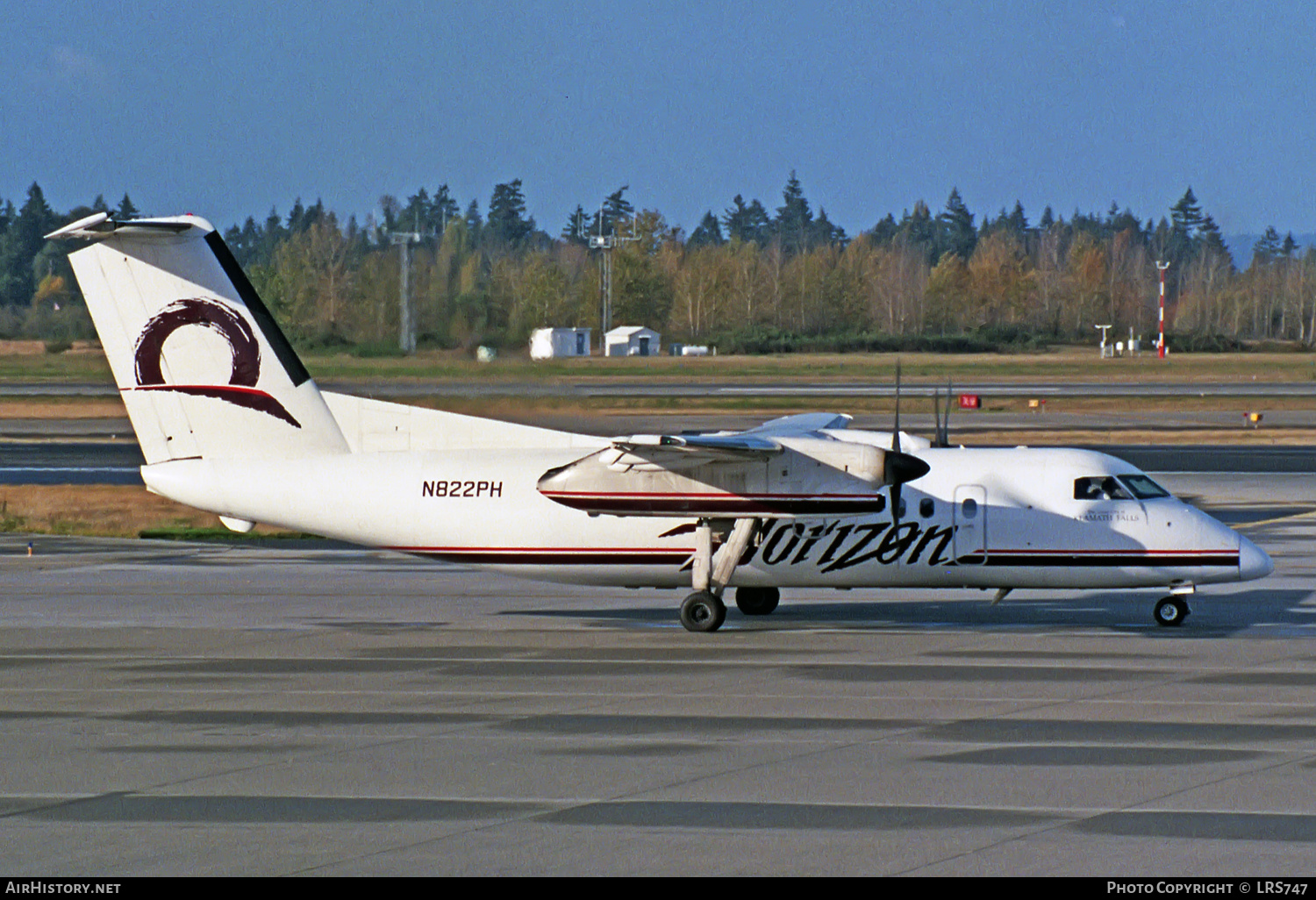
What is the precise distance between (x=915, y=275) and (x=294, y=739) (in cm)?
13479

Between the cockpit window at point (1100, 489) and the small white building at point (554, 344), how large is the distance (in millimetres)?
7775

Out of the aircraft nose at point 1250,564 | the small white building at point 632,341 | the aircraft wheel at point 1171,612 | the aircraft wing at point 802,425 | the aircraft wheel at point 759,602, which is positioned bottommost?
the aircraft wheel at point 759,602

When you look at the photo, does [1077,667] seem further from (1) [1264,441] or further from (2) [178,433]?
(1) [1264,441]

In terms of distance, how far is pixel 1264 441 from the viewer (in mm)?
52875


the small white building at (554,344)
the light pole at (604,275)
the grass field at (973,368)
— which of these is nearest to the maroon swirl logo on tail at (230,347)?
the small white building at (554,344)

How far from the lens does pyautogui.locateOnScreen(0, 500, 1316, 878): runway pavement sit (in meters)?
9.77

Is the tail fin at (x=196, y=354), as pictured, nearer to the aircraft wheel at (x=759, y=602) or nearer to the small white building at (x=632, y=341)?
the aircraft wheel at (x=759, y=602)

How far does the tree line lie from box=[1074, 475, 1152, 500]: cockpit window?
27.0ft

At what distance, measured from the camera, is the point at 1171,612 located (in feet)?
66.7

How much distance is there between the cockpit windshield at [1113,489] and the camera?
20.4 meters

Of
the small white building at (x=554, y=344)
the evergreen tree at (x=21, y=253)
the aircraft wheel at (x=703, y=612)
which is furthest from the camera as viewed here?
the evergreen tree at (x=21, y=253)

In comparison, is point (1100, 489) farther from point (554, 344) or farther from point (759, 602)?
point (554, 344)

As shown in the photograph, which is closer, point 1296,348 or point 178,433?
point 178,433
